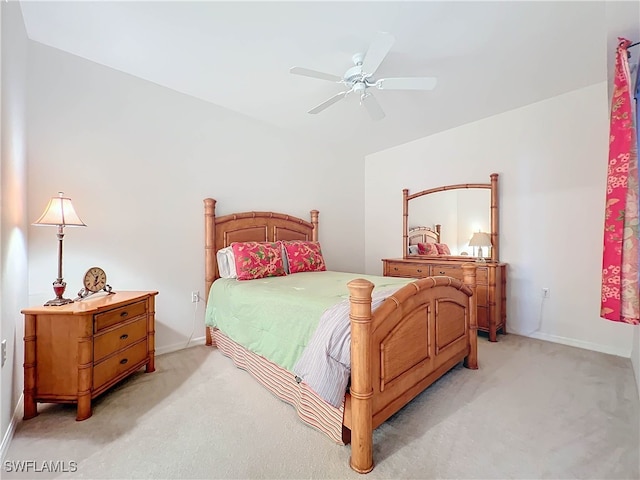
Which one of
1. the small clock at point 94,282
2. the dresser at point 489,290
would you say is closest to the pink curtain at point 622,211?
the dresser at point 489,290

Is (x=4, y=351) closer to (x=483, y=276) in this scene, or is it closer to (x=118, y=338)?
(x=118, y=338)

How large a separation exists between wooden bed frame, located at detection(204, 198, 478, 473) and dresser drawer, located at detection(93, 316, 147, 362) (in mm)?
1663

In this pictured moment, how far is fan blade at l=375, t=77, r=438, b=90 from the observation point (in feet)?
7.17

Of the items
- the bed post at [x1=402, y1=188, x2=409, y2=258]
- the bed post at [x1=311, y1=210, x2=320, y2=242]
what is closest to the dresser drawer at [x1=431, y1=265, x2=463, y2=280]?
the bed post at [x1=402, y1=188, x2=409, y2=258]

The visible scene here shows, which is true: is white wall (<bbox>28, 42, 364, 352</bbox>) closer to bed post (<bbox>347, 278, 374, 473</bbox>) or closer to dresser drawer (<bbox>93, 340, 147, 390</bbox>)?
dresser drawer (<bbox>93, 340, 147, 390</bbox>)

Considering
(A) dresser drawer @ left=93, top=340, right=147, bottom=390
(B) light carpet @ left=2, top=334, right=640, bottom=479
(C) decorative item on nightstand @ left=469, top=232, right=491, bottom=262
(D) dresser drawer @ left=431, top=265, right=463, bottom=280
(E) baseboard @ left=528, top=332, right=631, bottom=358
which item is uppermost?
(C) decorative item on nightstand @ left=469, top=232, right=491, bottom=262

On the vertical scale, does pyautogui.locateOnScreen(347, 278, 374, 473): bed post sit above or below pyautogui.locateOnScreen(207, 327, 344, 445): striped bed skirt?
above

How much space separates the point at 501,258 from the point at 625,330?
4.03 ft

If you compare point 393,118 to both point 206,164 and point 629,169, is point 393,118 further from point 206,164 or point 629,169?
point 629,169

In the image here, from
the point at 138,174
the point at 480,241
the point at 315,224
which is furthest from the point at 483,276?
the point at 138,174

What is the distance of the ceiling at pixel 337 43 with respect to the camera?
1963mm

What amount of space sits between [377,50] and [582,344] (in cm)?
344

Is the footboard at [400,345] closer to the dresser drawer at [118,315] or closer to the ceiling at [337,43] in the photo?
the dresser drawer at [118,315]

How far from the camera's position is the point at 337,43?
2.28 metres
